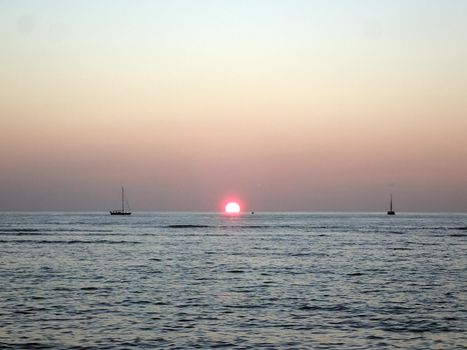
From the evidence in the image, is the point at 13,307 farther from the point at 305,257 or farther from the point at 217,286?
the point at 305,257

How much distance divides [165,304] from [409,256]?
43.7 metres

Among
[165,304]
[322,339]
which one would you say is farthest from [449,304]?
[165,304]

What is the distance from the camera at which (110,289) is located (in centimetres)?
4219

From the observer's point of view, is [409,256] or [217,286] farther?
[409,256]

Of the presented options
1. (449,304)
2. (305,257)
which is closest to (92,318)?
(449,304)

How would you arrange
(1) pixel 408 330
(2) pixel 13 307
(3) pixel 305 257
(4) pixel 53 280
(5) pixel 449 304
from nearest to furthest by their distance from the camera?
1. (1) pixel 408 330
2. (2) pixel 13 307
3. (5) pixel 449 304
4. (4) pixel 53 280
5. (3) pixel 305 257

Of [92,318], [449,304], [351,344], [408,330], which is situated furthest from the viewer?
[449,304]

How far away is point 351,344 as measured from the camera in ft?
85.5

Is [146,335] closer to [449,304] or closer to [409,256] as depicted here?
[449,304]

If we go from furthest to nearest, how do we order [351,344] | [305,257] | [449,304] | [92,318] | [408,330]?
1. [305,257]
2. [449,304]
3. [92,318]
4. [408,330]
5. [351,344]

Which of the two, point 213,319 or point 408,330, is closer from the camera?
point 408,330

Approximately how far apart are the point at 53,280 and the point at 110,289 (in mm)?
7100

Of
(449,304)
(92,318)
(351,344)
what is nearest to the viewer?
(351,344)

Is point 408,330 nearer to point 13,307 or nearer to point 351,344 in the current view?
point 351,344
